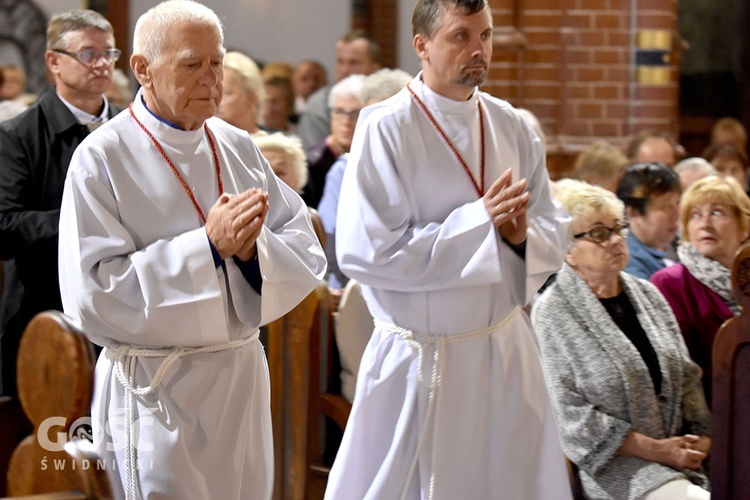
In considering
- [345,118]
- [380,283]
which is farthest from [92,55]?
[345,118]

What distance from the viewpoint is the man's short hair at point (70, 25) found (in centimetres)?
479

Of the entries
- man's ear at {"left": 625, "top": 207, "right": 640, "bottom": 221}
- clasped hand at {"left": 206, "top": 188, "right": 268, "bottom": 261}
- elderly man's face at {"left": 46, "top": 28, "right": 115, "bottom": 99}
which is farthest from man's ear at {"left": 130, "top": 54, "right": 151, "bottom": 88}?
man's ear at {"left": 625, "top": 207, "right": 640, "bottom": 221}

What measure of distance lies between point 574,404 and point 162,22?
6.64 ft

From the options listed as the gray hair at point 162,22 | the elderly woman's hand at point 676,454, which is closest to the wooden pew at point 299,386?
the elderly woman's hand at point 676,454

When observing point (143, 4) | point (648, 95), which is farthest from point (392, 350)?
point (143, 4)

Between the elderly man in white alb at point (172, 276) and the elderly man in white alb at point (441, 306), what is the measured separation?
42 centimetres

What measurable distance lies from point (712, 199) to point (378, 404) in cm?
213

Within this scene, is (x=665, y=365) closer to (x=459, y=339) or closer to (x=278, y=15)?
(x=459, y=339)

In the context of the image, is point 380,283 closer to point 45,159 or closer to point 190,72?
point 190,72

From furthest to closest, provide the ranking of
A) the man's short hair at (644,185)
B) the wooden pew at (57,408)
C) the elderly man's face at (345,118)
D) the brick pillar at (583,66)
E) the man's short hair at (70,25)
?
the brick pillar at (583,66), the elderly man's face at (345,118), the man's short hair at (644,185), the man's short hair at (70,25), the wooden pew at (57,408)

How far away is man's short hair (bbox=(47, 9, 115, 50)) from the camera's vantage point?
4793mm

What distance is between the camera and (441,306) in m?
3.82

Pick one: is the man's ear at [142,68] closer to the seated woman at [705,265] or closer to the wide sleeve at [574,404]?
the wide sleeve at [574,404]

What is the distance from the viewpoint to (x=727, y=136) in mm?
10445
